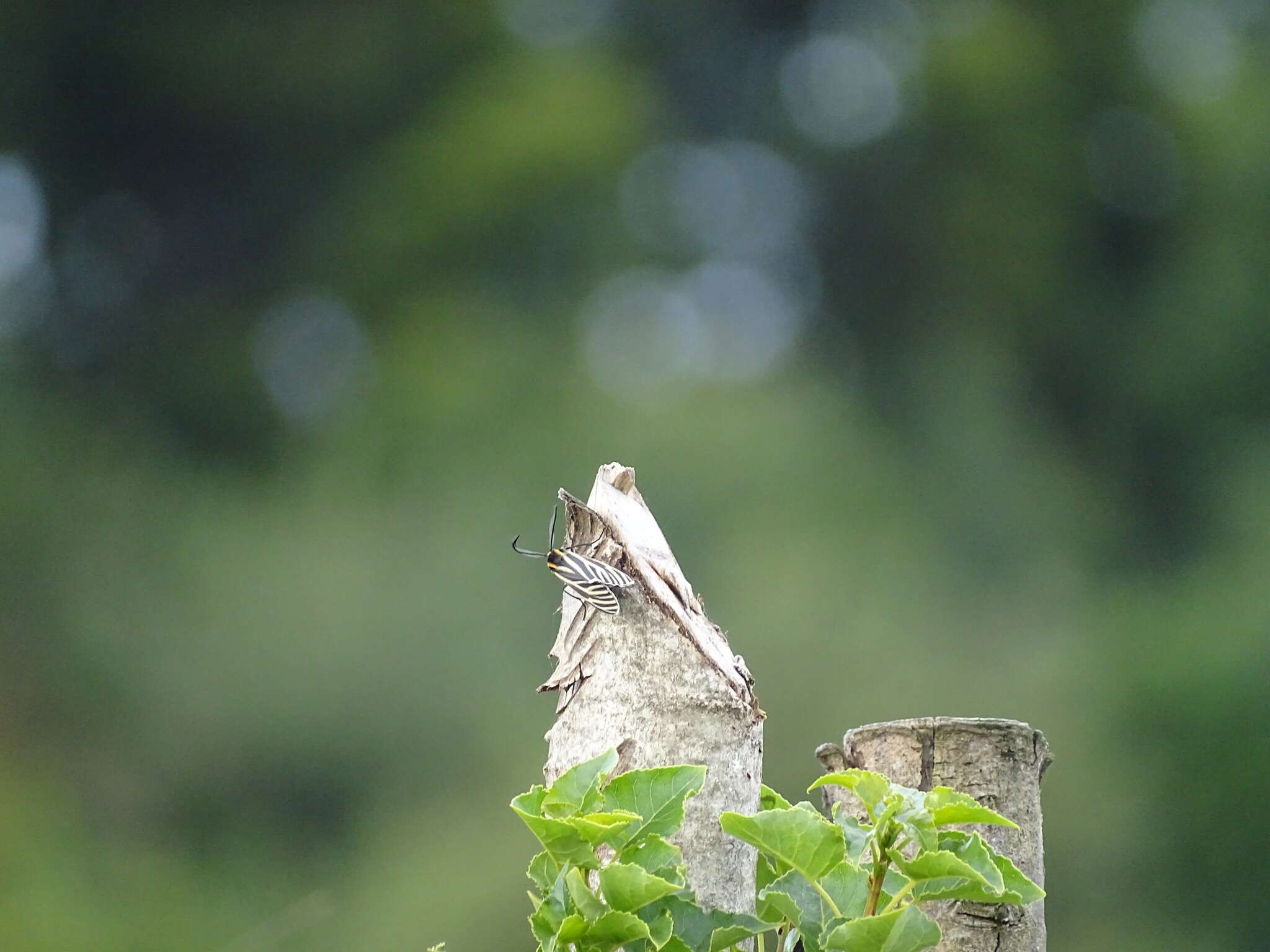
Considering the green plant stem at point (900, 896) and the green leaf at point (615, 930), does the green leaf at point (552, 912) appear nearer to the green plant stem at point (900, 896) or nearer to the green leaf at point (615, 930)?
the green leaf at point (615, 930)

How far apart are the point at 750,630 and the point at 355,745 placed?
1.03 meters

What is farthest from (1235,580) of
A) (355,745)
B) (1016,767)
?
(1016,767)

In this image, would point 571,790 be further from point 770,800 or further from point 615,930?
point 770,800

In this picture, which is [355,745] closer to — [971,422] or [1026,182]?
[971,422]

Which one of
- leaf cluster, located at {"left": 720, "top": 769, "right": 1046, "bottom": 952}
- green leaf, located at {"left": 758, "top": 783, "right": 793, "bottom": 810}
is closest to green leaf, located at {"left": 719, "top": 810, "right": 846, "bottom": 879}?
leaf cluster, located at {"left": 720, "top": 769, "right": 1046, "bottom": 952}

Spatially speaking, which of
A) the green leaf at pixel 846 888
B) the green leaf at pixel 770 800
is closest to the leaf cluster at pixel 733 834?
the green leaf at pixel 846 888

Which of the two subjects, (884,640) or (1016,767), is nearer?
(1016,767)

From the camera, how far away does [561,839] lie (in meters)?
0.46

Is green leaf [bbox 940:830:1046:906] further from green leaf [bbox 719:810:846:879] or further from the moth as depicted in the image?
the moth

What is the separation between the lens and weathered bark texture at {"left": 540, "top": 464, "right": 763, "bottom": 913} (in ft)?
1.87

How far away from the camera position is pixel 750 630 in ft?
9.95

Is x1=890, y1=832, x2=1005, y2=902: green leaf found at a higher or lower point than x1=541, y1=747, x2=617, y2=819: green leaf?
lower

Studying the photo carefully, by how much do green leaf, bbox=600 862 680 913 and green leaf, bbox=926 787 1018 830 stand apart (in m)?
0.11

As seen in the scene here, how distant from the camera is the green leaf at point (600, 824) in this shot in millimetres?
448
